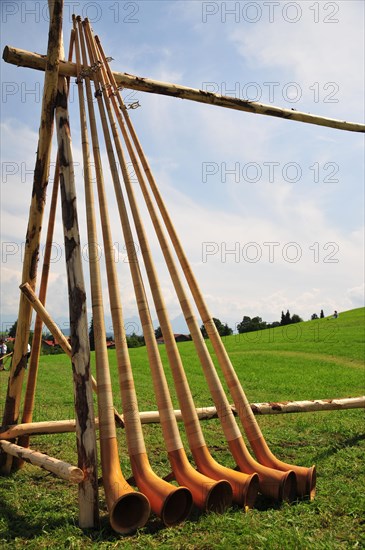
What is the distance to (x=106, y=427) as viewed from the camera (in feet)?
14.3

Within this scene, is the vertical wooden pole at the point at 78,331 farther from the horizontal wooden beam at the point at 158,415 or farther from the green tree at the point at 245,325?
the green tree at the point at 245,325

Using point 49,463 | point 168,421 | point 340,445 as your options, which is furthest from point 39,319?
point 340,445

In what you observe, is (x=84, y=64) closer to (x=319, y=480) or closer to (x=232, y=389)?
(x=232, y=389)

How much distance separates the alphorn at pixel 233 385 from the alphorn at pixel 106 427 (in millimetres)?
867

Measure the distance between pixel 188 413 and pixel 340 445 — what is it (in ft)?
10.6

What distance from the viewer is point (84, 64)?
5703 mm

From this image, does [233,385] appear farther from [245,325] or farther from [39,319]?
[245,325]

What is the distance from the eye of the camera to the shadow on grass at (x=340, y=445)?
629cm

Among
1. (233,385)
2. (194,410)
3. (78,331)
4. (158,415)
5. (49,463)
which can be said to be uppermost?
(78,331)

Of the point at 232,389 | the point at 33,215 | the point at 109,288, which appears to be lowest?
the point at 232,389

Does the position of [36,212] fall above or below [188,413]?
above

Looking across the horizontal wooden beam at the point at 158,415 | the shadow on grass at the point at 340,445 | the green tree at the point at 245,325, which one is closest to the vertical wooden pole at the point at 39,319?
the horizontal wooden beam at the point at 158,415

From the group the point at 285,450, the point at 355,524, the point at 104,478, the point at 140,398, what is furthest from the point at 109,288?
the point at 140,398

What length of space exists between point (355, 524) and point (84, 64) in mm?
5612
